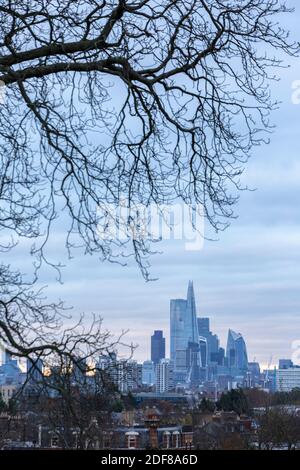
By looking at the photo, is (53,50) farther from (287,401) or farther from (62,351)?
(287,401)

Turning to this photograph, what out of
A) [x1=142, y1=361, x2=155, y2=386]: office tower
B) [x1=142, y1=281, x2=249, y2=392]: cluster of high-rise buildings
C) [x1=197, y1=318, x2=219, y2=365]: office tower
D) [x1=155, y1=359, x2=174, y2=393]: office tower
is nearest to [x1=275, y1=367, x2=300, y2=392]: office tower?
[x1=142, y1=281, x2=249, y2=392]: cluster of high-rise buildings

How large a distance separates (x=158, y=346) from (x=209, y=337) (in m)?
5.62

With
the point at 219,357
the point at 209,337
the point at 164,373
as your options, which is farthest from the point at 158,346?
the point at 219,357

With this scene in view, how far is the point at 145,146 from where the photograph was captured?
602 centimetres

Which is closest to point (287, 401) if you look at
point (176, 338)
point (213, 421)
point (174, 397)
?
point (213, 421)

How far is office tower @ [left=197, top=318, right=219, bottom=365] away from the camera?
35.7ft

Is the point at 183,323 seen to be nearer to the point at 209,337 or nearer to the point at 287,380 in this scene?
the point at 209,337

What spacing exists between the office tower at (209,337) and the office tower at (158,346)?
1927mm

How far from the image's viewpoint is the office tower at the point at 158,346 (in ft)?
24.8

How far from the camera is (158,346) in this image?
8.05m

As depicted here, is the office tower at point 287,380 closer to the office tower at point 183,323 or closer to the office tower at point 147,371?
the office tower at point 183,323

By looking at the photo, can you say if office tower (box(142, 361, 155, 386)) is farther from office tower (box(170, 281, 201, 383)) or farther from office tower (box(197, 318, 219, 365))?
office tower (box(197, 318, 219, 365))

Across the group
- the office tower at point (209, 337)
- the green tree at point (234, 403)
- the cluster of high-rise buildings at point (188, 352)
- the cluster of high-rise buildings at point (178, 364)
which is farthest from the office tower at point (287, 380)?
the office tower at point (209, 337)
